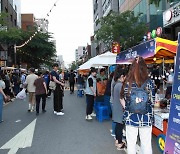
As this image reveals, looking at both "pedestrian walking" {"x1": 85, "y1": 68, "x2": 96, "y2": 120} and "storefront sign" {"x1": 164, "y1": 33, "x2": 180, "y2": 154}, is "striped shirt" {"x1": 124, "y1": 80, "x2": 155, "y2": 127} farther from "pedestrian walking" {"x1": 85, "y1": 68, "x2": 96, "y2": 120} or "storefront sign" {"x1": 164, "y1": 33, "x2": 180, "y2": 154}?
"pedestrian walking" {"x1": 85, "y1": 68, "x2": 96, "y2": 120}

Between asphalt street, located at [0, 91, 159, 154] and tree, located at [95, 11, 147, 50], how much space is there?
17.7m

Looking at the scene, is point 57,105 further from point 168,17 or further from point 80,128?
point 168,17

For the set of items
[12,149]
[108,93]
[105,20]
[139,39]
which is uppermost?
[105,20]

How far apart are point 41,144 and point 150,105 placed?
11.4 ft

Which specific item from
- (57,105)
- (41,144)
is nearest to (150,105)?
(41,144)

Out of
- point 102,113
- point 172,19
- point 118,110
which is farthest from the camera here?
point 172,19

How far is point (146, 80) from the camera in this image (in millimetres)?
3861

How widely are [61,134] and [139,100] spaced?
4.13m

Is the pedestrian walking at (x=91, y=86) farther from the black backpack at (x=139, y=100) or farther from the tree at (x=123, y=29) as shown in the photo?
the tree at (x=123, y=29)

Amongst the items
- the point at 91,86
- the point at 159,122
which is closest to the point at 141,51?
the point at 159,122

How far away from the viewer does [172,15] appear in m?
22.5

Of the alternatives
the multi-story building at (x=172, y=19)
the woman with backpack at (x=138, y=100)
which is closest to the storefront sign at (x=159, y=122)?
the woman with backpack at (x=138, y=100)

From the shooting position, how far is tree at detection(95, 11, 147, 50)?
26844mm

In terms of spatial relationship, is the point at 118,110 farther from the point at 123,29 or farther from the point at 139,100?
the point at 123,29
